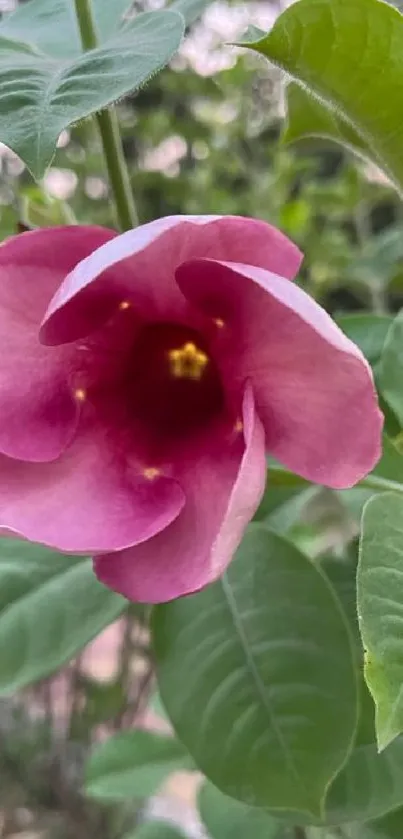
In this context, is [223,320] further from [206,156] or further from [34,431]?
[206,156]

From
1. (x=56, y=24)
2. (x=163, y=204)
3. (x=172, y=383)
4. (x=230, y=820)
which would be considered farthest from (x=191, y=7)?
(x=163, y=204)

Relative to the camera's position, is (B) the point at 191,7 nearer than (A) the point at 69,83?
No

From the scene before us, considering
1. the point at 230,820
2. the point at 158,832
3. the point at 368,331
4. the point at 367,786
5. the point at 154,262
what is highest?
the point at 154,262

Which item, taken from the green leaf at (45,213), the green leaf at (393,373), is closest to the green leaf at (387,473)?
the green leaf at (393,373)

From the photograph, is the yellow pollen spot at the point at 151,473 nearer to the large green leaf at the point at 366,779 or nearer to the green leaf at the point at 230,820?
the large green leaf at the point at 366,779

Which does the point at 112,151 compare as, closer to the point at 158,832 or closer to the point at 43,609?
the point at 43,609

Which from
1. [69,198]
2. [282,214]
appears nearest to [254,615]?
[282,214]
